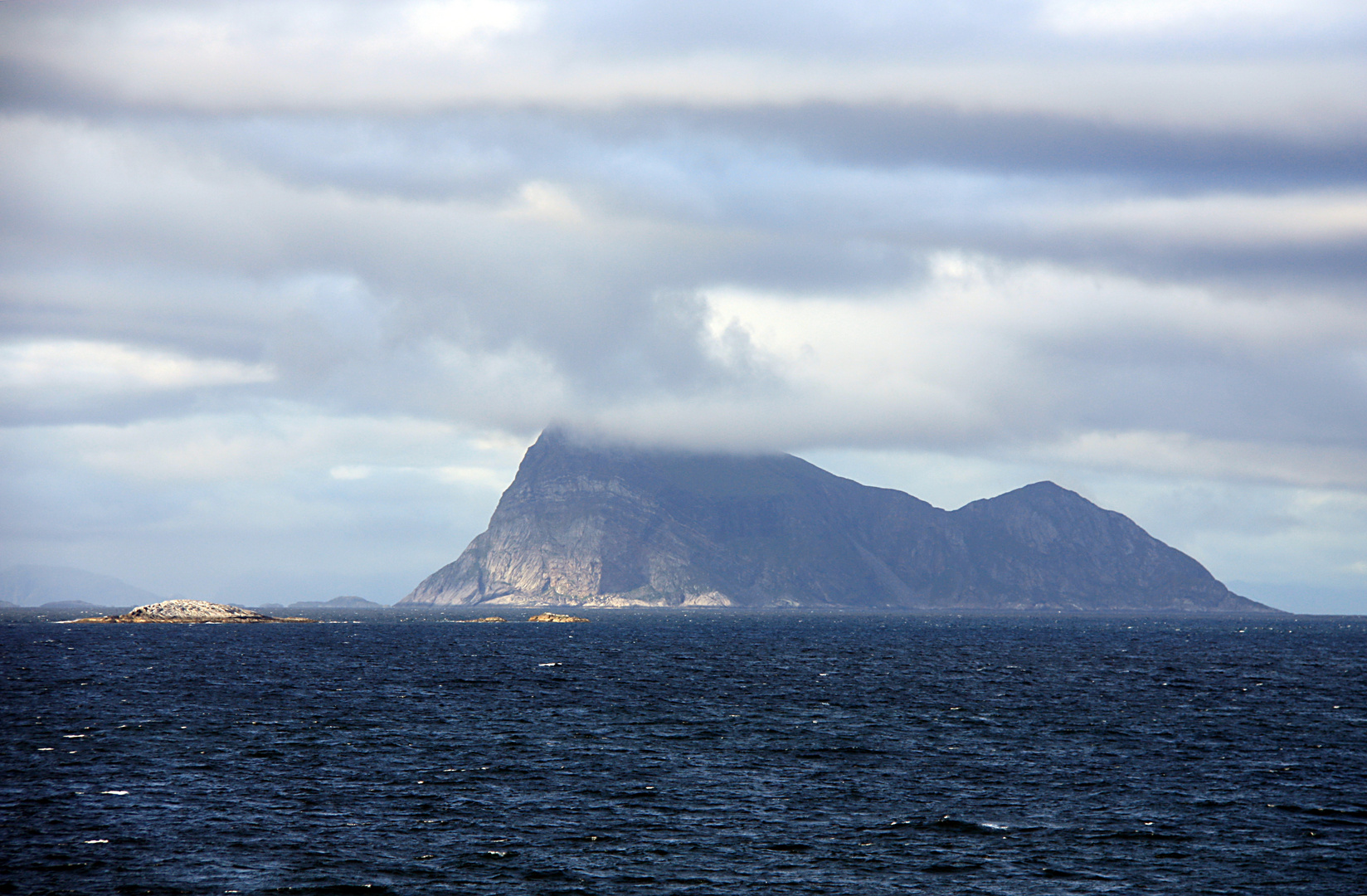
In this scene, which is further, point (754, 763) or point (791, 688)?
point (791, 688)

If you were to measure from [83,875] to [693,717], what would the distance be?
5749 cm

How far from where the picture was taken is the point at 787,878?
47094 millimetres

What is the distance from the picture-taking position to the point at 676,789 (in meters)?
65.6

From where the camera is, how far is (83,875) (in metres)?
45.9

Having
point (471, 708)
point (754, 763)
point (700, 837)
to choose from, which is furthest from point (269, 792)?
point (471, 708)

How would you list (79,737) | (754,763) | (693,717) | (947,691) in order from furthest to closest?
(947,691), (693,717), (79,737), (754,763)

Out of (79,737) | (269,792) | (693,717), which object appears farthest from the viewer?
(693,717)

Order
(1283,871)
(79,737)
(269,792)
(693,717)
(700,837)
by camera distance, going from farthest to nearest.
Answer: (693,717) < (79,737) < (269,792) < (700,837) < (1283,871)

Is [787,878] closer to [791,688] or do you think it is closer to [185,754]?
[185,754]

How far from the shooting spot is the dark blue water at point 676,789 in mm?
47906

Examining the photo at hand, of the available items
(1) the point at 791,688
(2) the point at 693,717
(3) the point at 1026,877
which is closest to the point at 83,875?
(3) the point at 1026,877

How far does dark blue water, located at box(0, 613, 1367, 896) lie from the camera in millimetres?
47906

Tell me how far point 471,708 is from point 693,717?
70.1ft

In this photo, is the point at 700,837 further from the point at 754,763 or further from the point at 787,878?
the point at 754,763
